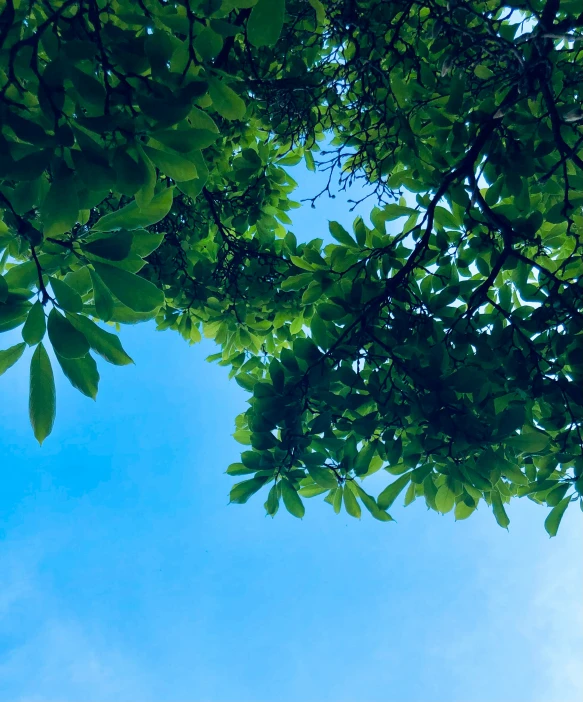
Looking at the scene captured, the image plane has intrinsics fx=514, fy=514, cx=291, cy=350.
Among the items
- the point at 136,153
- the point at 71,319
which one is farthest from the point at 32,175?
the point at 71,319

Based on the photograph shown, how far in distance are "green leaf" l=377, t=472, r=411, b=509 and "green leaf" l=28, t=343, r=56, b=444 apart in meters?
1.84

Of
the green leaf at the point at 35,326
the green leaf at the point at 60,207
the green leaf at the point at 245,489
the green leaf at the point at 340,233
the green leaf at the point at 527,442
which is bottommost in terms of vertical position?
the green leaf at the point at 527,442

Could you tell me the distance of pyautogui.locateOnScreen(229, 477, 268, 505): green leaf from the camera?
9.51 feet

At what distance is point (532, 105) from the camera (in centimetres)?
288

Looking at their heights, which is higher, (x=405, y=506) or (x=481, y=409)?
(x=481, y=409)

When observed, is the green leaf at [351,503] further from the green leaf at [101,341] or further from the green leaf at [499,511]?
the green leaf at [101,341]

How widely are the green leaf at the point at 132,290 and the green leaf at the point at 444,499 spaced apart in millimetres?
1927

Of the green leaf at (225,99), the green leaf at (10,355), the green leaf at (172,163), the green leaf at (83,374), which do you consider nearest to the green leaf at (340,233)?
the green leaf at (225,99)

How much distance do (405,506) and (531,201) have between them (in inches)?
82.6

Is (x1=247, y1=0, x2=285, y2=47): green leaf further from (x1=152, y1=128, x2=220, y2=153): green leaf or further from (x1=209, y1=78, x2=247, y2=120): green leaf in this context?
(x1=152, y1=128, x2=220, y2=153): green leaf

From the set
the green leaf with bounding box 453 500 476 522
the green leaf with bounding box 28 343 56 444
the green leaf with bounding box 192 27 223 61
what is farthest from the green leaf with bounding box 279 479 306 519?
the green leaf with bounding box 192 27 223 61

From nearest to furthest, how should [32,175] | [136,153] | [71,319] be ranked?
[32,175]
[136,153]
[71,319]

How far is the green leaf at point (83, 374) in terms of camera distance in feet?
6.10

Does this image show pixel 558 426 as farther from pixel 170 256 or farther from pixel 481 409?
pixel 170 256
